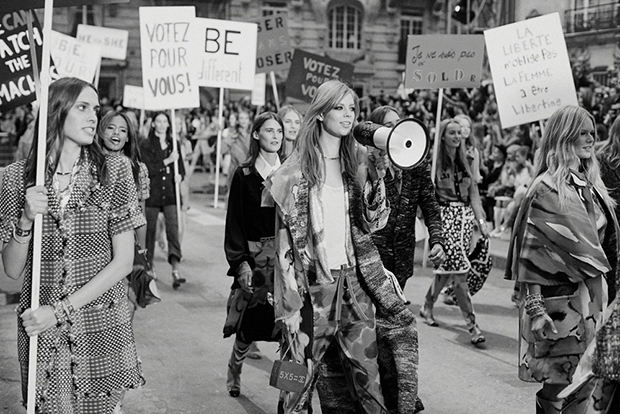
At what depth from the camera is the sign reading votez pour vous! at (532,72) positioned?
9.94 metres

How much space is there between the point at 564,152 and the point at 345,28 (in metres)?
39.1

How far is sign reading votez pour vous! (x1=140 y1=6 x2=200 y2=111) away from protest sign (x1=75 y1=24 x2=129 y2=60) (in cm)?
629

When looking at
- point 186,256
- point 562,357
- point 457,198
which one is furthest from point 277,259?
point 186,256

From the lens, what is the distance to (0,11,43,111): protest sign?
7148 millimetres

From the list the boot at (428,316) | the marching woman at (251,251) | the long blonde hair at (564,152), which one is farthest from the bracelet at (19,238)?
the boot at (428,316)

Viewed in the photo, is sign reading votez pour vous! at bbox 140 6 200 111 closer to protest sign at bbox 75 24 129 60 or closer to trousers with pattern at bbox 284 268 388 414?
protest sign at bbox 75 24 129 60

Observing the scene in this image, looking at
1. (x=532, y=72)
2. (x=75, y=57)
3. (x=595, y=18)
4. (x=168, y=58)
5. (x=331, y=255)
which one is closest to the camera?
(x=331, y=255)

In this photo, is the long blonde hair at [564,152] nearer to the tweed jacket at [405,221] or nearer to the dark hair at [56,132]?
the tweed jacket at [405,221]

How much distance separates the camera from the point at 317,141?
4336mm

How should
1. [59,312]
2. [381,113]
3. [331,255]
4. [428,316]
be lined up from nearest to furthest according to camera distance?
[59,312], [331,255], [381,113], [428,316]

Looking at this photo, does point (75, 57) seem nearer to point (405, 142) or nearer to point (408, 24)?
point (405, 142)

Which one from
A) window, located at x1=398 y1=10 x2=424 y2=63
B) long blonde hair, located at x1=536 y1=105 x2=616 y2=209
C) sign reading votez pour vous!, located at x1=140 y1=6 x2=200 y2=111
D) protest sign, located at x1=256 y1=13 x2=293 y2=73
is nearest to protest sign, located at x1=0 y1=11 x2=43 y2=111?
sign reading votez pour vous!, located at x1=140 y1=6 x2=200 y2=111

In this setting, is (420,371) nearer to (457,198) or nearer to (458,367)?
(458,367)

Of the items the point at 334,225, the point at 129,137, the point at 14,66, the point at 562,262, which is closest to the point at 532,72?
the point at 129,137
